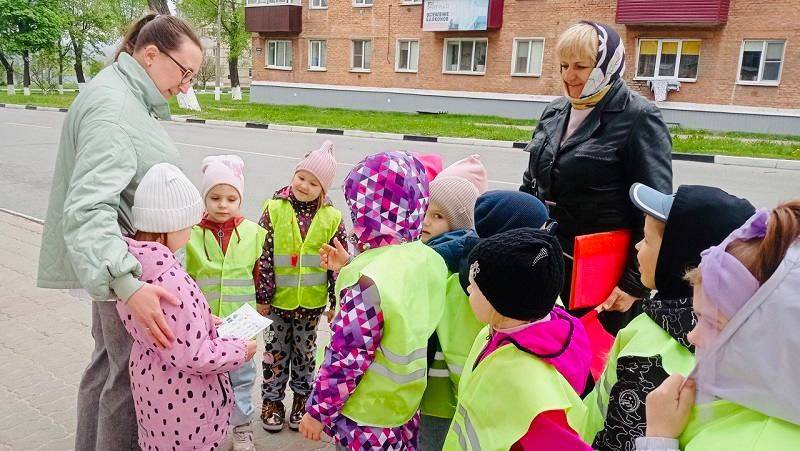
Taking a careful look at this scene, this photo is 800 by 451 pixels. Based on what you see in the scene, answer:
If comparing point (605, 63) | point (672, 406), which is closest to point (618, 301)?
point (605, 63)

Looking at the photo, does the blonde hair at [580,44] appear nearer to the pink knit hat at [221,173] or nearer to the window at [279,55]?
the pink knit hat at [221,173]

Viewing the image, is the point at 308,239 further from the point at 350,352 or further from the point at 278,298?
the point at 350,352

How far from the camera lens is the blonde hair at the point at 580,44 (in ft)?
Result: 8.03

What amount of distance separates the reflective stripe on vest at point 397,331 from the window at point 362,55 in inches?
982

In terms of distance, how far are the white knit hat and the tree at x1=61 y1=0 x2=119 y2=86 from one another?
42398 millimetres

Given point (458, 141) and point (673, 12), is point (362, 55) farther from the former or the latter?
point (458, 141)

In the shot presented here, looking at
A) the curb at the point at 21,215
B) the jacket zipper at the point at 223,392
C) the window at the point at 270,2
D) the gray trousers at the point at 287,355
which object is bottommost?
the curb at the point at 21,215

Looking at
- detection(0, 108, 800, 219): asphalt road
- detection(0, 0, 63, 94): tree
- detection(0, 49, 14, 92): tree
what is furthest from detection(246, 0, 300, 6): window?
detection(0, 49, 14, 92): tree

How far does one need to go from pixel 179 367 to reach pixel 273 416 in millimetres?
1137

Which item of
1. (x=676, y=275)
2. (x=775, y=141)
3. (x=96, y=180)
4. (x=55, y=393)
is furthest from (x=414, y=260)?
(x=775, y=141)

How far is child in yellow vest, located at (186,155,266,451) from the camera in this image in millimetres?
2797

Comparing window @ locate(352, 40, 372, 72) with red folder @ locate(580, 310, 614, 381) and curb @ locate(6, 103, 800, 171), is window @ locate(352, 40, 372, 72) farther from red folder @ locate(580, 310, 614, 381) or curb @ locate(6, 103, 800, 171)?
red folder @ locate(580, 310, 614, 381)

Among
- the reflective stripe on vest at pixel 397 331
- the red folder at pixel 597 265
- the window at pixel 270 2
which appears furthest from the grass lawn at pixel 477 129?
the reflective stripe on vest at pixel 397 331

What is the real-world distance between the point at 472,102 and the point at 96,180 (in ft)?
73.4
